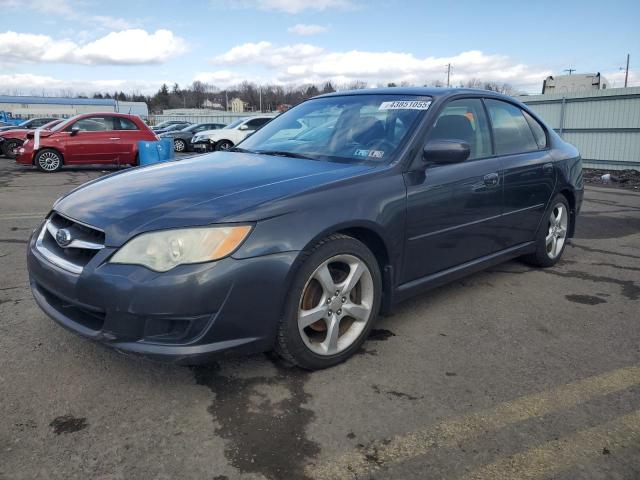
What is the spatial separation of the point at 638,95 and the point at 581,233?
936 cm

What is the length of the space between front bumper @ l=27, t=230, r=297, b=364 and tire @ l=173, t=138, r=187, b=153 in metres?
20.9

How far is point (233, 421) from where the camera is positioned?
2.37m

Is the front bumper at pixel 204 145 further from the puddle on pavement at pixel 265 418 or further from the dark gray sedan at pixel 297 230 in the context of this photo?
the puddle on pavement at pixel 265 418

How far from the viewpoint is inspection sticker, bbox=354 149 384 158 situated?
127 inches

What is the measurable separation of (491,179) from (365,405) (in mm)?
2011

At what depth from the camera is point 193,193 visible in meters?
2.69

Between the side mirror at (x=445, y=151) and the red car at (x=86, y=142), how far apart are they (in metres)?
11.7

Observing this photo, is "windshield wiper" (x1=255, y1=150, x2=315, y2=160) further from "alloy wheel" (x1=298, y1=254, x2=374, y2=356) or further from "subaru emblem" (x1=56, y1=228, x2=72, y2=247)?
"subaru emblem" (x1=56, y1=228, x2=72, y2=247)

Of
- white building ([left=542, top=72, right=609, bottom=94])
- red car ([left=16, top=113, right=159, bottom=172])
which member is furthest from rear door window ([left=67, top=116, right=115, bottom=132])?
white building ([left=542, top=72, right=609, bottom=94])

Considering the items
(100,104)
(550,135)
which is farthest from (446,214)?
(100,104)

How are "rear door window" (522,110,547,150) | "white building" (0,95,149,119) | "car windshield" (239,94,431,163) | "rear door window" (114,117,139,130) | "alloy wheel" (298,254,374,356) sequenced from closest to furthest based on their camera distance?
1. "alloy wheel" (298,254,374,356)
2. "car windshield" (239,94,431,163)
3. "rear door window" (522,110,547,150)
4. "rear door window" (114,117,139,130)
5. "white building" (0,95,149,119)

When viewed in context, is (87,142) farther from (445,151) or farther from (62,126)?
(445,151)

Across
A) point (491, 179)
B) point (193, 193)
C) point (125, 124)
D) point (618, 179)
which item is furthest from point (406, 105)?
point (125, 124)

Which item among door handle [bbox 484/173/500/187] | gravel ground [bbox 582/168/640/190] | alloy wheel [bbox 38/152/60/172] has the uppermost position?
door handle [bbox 484/173/500/187]
